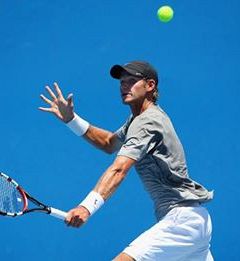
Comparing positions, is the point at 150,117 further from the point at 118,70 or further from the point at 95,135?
the point at 95,135

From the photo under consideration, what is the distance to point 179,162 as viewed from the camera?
3574 millimetres

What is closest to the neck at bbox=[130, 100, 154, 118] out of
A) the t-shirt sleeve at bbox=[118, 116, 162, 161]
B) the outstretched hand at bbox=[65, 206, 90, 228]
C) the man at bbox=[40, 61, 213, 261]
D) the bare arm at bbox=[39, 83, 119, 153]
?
the man at bbox=[40, 61, 213, 261]

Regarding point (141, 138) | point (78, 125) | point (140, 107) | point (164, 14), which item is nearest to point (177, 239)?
point (141, 138)

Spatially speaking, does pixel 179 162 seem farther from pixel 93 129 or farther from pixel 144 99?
pixel 93 129

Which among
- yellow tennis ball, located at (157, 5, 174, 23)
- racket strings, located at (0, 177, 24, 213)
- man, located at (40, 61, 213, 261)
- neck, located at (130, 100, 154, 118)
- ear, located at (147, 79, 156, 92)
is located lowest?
racket strings, located at (0, 177, 24, 213)

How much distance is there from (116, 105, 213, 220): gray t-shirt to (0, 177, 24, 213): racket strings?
731 mm

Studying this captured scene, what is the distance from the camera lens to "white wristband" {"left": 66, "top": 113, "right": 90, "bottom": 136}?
4.26 meters

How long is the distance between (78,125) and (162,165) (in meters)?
0.95

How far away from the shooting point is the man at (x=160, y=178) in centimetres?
337

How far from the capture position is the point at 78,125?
168 inches

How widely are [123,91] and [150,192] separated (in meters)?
0.58

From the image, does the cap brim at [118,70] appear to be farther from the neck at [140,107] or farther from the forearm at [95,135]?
the forearm at [95,135]

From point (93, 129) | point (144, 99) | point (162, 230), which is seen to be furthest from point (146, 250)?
point (93, 129)

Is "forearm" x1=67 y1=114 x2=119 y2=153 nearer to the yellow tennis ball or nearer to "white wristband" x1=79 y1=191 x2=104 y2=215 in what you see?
"white wristband" x1=79 y1=191 x2=104 y2=215
